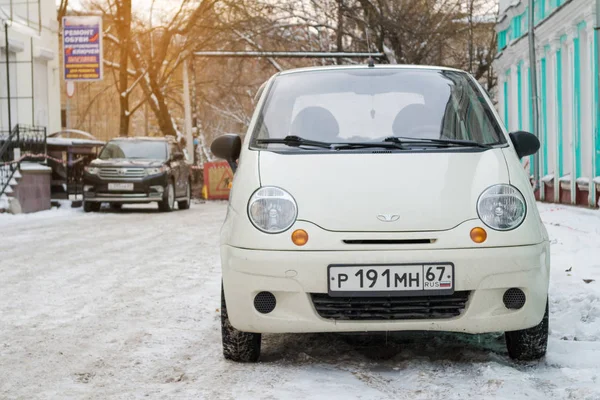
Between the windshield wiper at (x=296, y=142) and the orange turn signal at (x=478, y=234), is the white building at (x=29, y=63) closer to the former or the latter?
the windshield wiper at (x=296, y=142)

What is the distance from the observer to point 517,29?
2598cm

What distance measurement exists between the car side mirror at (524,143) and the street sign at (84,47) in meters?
24.3

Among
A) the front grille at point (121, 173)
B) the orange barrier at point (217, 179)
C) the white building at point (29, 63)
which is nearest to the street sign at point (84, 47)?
the white building at point (29, 63)

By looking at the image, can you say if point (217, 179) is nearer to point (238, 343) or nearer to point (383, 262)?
point (238, 343)

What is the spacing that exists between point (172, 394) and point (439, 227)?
4.70ft

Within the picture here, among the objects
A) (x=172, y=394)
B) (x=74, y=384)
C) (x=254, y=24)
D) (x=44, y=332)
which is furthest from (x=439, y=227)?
(x=254, y=24)

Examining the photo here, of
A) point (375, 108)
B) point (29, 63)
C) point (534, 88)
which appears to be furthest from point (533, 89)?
point (375, 108)

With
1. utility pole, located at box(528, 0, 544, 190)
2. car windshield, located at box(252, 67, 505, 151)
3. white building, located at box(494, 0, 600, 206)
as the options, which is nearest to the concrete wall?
utility pole, located at box(528, 0, 544, 190)

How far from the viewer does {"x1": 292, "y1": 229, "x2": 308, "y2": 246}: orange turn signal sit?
4402mm

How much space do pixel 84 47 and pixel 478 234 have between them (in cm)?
2565

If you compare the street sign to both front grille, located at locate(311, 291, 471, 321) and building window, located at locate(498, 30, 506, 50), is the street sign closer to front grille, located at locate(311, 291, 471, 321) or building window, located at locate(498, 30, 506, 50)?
building window, located at locate(498, 30, 506, 50)

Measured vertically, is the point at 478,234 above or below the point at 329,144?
below

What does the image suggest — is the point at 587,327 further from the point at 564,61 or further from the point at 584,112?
the point at 564,61

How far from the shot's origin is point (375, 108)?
5.34m
